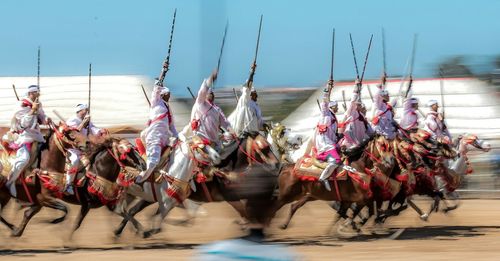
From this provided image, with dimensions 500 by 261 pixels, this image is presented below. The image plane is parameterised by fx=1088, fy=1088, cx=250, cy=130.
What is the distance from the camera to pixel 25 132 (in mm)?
15891

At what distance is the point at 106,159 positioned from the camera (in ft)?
A: 53.1

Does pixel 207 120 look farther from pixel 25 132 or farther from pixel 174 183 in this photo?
pixel 25 132

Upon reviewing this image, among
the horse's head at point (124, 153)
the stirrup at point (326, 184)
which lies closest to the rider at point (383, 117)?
the stirrup at point (326, 184)

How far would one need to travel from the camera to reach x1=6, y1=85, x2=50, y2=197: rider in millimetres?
15852

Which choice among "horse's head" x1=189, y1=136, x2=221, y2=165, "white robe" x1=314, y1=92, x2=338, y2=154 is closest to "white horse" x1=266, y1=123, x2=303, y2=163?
"white robe" x1=314, y1=92, x2=338, y2=154

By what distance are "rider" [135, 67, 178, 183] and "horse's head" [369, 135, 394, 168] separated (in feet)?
11.0

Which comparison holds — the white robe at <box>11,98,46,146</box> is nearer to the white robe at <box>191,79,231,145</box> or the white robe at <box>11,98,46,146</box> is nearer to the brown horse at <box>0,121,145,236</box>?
the brown horse at <box>0,121,145,236</box>

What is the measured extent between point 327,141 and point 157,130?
300cm

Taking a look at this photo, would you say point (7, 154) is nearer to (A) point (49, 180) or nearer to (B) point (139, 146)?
(A) point (49, 180)

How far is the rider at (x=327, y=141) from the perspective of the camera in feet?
57.7

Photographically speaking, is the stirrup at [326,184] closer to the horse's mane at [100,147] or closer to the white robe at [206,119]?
the white robe at [206,119]

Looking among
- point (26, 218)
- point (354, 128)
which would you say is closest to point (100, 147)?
point (26, 218)

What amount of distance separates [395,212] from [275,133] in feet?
14.3

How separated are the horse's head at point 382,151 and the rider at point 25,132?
5.41 meters
